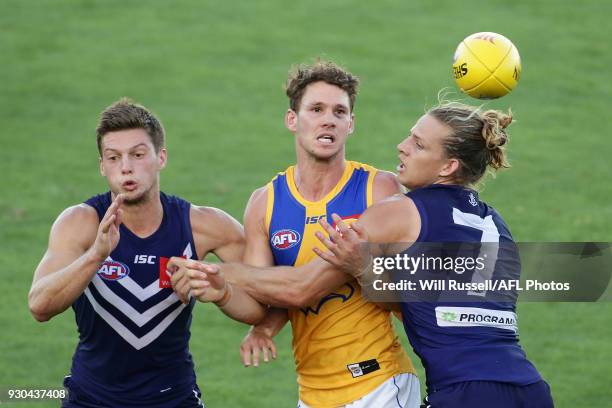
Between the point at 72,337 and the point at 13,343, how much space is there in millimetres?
664

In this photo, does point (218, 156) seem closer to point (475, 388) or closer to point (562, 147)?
point (562, 147)

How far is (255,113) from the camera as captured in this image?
818 inches

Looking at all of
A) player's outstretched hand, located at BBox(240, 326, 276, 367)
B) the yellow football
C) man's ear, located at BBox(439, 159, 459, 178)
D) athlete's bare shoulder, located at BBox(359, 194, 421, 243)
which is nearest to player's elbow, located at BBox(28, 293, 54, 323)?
player's outstretched hand, located at BBox(240, 326, 276, 367)

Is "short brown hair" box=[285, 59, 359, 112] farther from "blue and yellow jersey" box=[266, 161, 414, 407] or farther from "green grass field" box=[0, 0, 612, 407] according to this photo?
"green grass field" box=[0, 0, 612, 407]

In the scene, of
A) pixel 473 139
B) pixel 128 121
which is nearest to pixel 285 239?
pixel 128 121

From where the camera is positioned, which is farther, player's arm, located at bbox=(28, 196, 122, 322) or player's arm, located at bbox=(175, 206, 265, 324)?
player's arm, located at bbox=(175, 206, 265, 324)

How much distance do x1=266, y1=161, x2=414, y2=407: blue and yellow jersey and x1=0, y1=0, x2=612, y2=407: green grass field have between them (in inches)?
146

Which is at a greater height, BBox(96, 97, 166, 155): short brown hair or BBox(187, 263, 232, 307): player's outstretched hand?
BBox(96, 97, 166, 155): short brown hair

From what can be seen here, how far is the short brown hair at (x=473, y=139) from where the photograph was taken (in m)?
7.39

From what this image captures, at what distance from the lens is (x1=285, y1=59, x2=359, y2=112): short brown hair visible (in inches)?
318

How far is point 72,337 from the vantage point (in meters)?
12.9

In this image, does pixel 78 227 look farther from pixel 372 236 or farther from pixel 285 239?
pixel 372 236

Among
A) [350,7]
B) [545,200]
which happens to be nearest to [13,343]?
[545,200]

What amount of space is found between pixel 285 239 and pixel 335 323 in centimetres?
68
